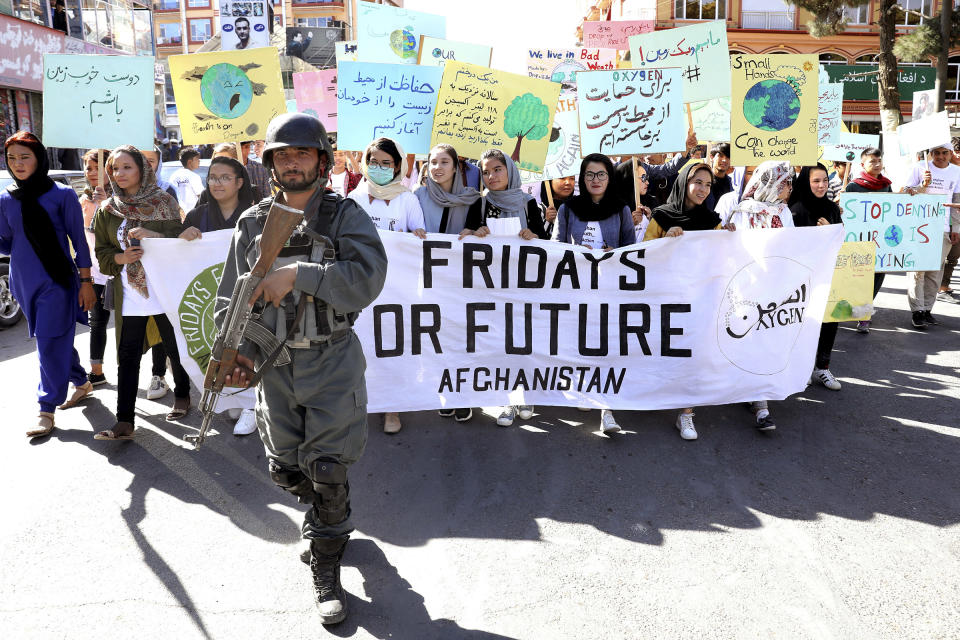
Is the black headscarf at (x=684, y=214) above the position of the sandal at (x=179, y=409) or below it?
above

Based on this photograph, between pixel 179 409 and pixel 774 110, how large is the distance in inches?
212

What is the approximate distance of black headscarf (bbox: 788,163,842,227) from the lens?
19.1 feet

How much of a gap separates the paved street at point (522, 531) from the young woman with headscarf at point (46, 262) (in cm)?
41

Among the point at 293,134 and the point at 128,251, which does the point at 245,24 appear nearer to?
the point at 128,251

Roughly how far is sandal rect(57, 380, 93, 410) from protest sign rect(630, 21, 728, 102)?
5639 mm

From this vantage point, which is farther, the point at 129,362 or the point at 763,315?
the point at 763,315

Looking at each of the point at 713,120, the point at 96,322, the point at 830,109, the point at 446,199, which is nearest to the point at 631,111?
the point at 446,199

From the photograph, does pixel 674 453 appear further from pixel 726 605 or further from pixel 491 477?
pixel 726 605

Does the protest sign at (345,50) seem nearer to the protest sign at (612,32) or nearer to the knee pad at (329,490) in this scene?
the protest sign at (612,32)

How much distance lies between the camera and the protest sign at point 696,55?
22.5 ft

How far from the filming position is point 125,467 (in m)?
4.18

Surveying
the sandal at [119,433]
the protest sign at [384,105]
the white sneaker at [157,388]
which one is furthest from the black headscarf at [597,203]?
the white sneaker at [157,388]

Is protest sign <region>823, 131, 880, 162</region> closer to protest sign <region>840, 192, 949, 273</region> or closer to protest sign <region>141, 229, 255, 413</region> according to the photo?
protest sign <region>840, 192, 949, 273</region>

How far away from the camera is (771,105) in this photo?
610 centimetres
